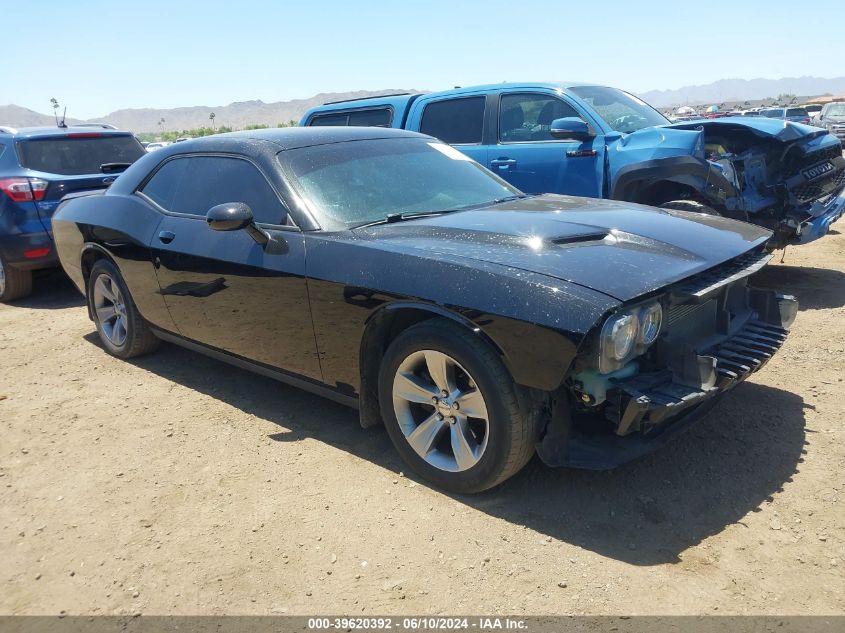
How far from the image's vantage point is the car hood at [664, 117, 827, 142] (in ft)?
19.4

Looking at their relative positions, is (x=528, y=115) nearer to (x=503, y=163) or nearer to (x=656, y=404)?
(x=503, y=163)

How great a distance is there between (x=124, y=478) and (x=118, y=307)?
1968 millimetres

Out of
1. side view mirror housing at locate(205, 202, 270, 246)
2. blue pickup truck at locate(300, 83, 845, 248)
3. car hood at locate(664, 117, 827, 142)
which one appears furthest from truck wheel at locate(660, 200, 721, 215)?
side view mirror housing at locate(205, 202, 270, 246)

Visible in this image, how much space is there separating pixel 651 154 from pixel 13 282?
652 centimetres

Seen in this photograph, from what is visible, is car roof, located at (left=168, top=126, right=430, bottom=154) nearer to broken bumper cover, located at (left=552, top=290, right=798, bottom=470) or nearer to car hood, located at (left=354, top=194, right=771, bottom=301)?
car hood, located at (left=354, top=194, right=771, bottom=301)

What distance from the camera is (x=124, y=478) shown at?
136 inches

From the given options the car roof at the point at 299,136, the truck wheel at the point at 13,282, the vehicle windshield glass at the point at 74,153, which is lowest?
the truck wheel at the point at 13,282

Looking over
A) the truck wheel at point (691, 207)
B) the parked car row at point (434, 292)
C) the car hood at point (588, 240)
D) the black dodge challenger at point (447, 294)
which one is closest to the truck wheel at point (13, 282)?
the parked car row at point (434, 292)

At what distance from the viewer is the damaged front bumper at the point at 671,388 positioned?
262 cm

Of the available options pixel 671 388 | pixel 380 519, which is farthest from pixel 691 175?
pixel 380 519

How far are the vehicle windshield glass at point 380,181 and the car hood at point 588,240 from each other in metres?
0.21

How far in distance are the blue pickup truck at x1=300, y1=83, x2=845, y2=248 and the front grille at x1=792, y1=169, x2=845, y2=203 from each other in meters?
0.01

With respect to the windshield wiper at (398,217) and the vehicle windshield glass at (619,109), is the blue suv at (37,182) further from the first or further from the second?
the vehicle windshield glass at (619,109)

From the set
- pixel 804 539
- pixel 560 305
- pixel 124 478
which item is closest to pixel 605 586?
pixel 804 539
